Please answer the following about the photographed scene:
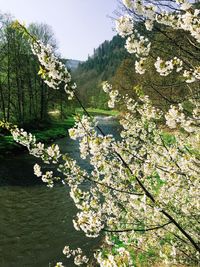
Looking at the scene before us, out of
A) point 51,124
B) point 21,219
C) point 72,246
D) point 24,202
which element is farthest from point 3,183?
point 51,124

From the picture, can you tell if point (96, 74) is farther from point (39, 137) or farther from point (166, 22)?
point (166, 22)

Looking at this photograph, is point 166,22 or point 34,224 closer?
point 166,22

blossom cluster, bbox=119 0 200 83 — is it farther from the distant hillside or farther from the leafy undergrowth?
the distant hillside

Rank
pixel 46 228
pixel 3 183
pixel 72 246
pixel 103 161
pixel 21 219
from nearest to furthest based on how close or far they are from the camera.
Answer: pixel 103 161, pixel 72 246, pixel 46 228, pixel 21 219, pixel 3 183

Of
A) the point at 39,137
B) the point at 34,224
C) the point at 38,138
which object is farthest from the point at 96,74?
the point at 34,224

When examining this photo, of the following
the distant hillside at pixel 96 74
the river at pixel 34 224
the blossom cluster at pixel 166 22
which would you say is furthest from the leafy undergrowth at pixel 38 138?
the distant hillside at pixel 96 74

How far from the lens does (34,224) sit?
13.5 m

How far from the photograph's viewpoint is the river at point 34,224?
11.1 meters

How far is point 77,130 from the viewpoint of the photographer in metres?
4.23

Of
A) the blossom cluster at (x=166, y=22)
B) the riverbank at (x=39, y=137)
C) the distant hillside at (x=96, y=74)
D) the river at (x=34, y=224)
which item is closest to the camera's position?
the blossom cluster at (x=166, y=22)

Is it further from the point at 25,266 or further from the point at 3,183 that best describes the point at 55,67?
the point at 3,183

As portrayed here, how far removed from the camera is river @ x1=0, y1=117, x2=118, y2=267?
11062mm

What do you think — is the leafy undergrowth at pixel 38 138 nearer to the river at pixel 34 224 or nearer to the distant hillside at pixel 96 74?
the river at pixel 34 224

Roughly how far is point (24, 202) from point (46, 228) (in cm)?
316
